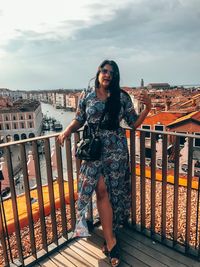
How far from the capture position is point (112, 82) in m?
2.09

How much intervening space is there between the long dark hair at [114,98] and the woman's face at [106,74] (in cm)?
2

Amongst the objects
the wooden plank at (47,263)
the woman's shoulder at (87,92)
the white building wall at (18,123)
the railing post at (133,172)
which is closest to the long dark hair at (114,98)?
the woman's shoulder at (87,92)

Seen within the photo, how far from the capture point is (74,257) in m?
2.25

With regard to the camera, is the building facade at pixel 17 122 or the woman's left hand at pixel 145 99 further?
the building facade at pixel 17 122

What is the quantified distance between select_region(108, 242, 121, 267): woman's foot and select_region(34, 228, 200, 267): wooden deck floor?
6cm

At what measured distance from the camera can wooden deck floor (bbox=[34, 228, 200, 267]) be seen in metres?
2.14

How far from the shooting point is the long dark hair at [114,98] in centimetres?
206

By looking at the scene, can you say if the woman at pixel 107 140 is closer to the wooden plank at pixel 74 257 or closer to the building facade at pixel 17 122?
the wooden plank at pixel 74 257

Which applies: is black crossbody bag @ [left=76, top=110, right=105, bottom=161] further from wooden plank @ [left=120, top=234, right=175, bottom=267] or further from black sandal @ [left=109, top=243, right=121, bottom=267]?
wooden plank @ [left=120, top=234, right=175, bottom=267]

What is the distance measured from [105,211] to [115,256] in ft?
1.28

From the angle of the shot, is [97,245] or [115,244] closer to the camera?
[115,244]

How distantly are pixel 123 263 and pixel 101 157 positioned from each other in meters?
0.94

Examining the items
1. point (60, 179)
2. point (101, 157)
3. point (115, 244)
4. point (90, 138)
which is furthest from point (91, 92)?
point (115, 244)

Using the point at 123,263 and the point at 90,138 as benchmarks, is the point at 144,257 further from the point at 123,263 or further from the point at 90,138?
the point at 90,138
